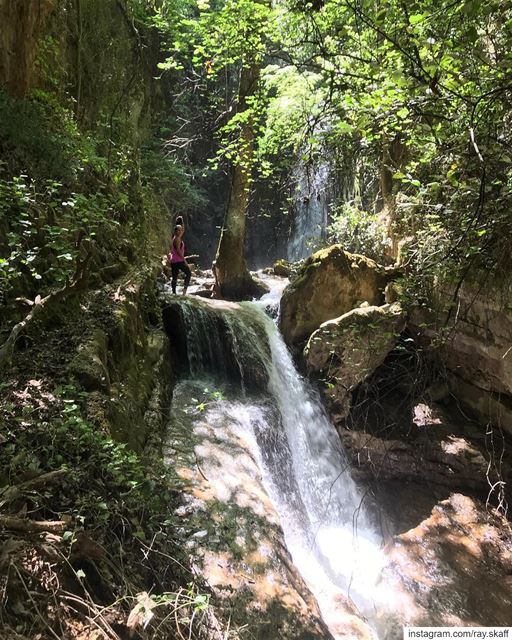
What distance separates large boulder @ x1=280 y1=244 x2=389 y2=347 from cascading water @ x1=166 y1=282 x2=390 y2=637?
777mm

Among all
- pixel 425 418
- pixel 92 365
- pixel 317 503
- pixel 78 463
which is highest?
pixel 92 365

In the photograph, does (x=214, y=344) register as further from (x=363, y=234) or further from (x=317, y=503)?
(x=363, y=234)

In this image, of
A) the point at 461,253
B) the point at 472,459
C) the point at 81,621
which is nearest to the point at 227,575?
the point at 81,621

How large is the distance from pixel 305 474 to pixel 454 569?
220 centimetres

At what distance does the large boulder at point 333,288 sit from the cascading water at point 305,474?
0.78 metres

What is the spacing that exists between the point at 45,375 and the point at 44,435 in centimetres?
74

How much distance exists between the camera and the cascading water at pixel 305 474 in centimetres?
484

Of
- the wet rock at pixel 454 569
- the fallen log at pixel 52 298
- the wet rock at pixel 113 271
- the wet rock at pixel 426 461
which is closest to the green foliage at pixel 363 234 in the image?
the wet rock at pixel 426 461

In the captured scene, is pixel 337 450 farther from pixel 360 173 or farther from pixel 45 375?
pixel 360 173

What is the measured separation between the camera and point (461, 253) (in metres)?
4.09

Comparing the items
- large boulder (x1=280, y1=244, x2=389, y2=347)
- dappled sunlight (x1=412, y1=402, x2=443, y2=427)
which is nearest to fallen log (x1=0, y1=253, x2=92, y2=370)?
large boulder (x1=280, y1=244, x2=389, y2=347)

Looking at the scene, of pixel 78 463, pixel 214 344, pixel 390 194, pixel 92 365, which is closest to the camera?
pixel 78 463

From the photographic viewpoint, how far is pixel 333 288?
26.0ft

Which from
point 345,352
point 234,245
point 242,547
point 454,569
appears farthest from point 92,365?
point 234,245
